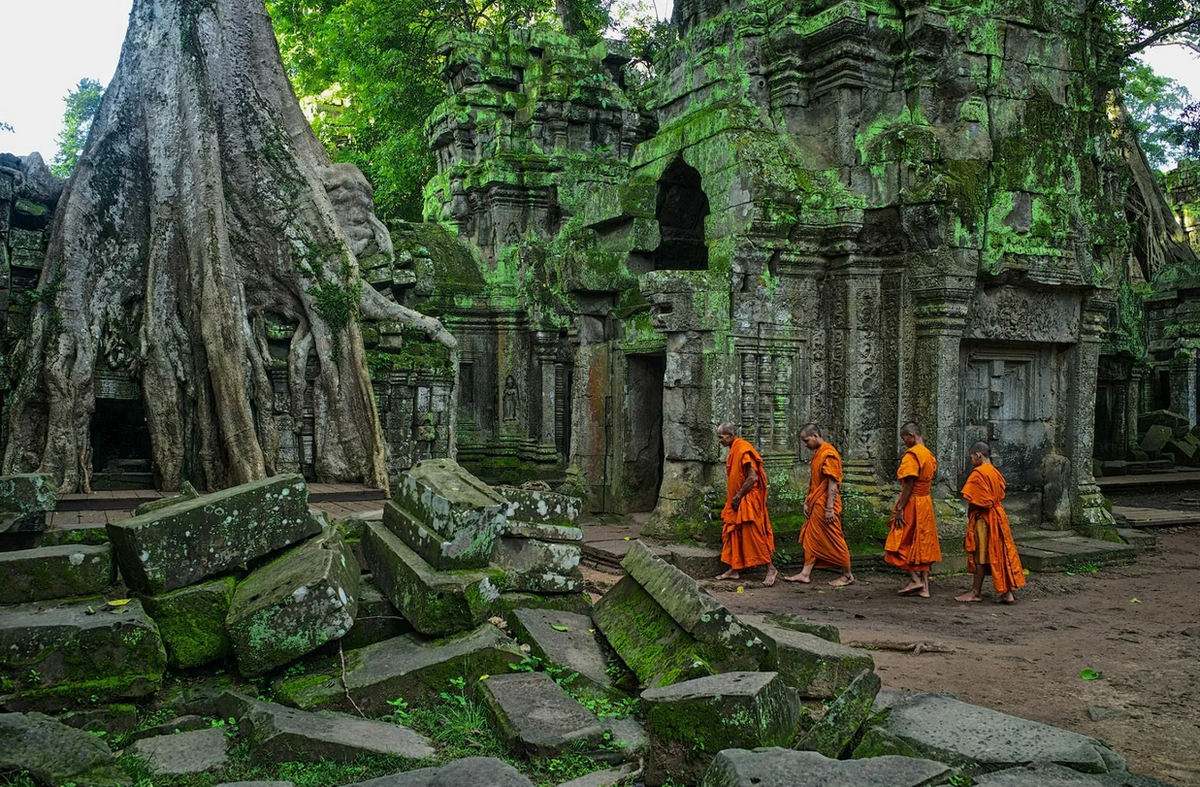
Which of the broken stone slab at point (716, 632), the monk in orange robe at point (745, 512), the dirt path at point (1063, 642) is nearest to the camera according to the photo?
the broken stone slab at point (716, 632)

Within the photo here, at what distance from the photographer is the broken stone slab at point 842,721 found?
3.78m

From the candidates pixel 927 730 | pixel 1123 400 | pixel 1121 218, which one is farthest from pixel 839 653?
pixel 1123 400

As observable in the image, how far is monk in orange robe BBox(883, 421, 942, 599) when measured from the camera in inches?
312

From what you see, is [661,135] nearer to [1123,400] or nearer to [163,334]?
[163,334]

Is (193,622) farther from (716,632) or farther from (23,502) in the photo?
(716,632)

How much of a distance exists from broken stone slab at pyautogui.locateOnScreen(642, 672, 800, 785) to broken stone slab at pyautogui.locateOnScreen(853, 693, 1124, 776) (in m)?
0.38

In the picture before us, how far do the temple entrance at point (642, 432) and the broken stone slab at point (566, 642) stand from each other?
555 centimetres

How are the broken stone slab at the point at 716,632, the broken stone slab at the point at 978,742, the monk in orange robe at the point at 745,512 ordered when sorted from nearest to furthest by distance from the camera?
1. the broken stone slab at the point at 978,742
2. the broken stone slab at the point at 716,632
3. the monk in orange robe at the point at 745,512

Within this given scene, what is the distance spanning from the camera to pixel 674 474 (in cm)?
917

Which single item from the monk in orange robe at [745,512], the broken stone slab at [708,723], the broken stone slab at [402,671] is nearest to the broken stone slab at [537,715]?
the broken stone slab at [402,671]

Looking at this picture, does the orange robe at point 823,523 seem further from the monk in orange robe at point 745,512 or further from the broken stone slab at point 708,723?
the broken stone slab at point 708,723

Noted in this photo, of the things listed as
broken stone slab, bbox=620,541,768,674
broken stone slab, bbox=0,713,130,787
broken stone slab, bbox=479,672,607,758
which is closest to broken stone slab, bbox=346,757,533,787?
broken stone slab, bbox=479,672,607,758

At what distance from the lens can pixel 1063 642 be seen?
6.42m

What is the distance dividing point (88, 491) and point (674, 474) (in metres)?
5.13
